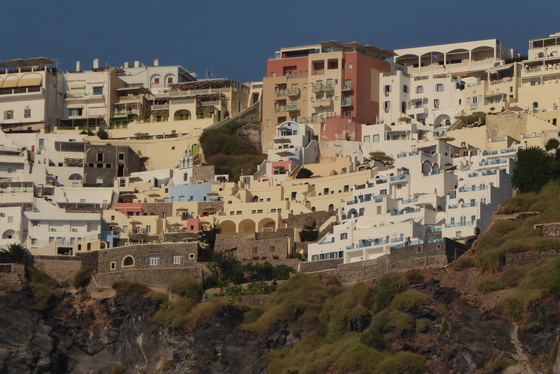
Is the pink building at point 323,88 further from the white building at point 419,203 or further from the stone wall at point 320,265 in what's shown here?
the stone wall at point 320,265

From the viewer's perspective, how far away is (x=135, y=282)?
3287 inches

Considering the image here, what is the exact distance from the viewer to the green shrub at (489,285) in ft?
236

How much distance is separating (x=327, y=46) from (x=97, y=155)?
16847 mm

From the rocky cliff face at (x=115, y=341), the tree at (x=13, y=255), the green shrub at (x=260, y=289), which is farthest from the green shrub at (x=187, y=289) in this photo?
the tree at (x=13, y=255)

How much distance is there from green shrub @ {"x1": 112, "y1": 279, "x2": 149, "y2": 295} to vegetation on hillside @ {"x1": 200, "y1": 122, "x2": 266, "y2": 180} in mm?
16227

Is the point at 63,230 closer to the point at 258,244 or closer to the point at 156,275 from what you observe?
the point at 156,275

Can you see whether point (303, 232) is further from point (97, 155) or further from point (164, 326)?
point (97, 155)

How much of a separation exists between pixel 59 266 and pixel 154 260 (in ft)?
17.7

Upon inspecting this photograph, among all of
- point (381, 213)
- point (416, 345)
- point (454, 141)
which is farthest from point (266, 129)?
point (416, 345)

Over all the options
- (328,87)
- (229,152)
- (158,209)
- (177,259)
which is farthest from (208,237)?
(328,87)

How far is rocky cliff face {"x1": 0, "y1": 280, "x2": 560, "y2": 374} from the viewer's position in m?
68.2

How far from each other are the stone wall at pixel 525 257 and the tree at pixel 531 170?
9267mm

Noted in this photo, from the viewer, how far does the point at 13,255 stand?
8544cm

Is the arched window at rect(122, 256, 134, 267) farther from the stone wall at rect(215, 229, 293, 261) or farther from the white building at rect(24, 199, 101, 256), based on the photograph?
the stone wall at rect(215, 229, 293, 261)
